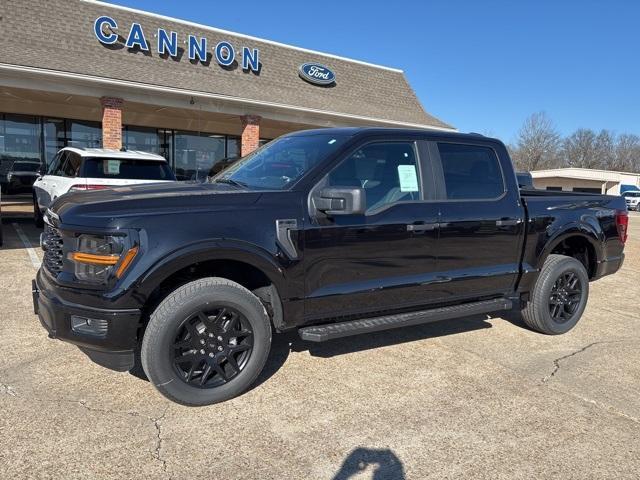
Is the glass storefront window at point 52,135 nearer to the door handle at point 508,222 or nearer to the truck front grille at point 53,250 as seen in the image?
the truck front grille at point 53,250

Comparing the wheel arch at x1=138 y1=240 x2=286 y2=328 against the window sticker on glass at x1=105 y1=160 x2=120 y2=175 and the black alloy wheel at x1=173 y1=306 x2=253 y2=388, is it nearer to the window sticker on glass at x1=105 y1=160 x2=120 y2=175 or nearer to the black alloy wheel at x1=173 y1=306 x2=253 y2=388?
the black alloy wheel at x1=173 y1=306 x2=253 y2=388

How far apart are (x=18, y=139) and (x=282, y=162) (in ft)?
52.4

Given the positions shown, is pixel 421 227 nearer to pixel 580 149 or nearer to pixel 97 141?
pixel 97 141

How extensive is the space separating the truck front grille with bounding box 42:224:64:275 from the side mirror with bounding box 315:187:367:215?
1.77m

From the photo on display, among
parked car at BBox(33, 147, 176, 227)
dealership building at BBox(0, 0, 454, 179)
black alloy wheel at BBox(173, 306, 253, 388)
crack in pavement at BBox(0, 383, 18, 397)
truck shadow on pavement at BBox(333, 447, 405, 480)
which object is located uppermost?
dealership building at BBox(0, 0, 454, 179)

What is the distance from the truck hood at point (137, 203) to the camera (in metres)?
3.14

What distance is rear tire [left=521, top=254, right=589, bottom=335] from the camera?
5.04m

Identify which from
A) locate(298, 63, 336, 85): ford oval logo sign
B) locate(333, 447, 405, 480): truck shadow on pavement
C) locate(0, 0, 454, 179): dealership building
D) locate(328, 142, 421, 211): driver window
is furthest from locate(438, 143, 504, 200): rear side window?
locate(298, 63, 336, 85): ford oval logo sign

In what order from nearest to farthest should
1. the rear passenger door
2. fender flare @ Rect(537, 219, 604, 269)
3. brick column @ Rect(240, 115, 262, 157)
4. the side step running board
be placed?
the side step running board
the rear passenger door
fender flare @ Rect(537, 219, 604, 269)
brick column @ Rect(240, 115, 262, 157)

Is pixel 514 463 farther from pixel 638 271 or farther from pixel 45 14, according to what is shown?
pixel 45 14

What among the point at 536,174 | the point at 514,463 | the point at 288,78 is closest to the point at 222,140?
the point at 288,78

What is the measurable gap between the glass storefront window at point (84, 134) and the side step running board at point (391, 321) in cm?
1599

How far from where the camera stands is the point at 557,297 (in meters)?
5.21

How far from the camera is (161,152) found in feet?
62.8
